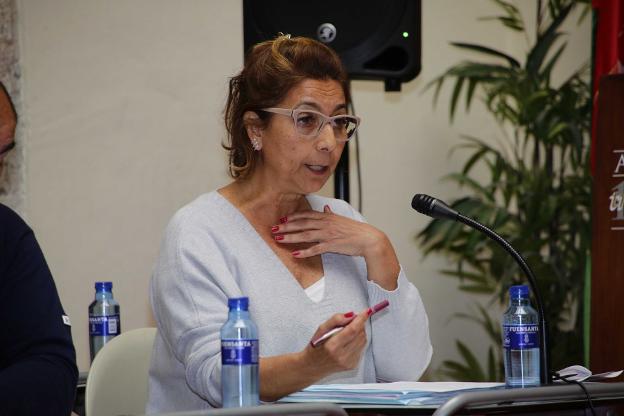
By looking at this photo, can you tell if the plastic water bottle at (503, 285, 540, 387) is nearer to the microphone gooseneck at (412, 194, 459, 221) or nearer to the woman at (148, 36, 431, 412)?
the microphone gooseneck at (412, 194, 459, 221)

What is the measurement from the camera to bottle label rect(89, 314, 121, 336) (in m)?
2.89

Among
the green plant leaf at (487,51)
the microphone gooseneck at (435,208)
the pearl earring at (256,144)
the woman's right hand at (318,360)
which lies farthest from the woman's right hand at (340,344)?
the green plant leaf at (487,51)

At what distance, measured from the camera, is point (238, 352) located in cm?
161

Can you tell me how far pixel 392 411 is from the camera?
1.62m

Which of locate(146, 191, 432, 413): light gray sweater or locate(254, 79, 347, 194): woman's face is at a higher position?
locate(254, 79, 347, 194): woman's face

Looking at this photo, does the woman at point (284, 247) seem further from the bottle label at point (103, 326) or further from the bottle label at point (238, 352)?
the bottle label at point (103, 326)

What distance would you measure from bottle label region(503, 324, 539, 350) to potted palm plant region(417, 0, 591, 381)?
223cm

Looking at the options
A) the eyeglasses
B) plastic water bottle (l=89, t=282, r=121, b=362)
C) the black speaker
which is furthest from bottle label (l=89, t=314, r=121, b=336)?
the eyeglasses

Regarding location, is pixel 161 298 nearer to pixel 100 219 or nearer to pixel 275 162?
A: pixel 275 162

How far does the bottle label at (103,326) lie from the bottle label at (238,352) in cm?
135

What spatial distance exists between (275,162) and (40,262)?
721mm

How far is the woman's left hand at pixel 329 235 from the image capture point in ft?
7.26

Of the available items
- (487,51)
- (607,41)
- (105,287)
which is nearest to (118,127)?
(105,287)

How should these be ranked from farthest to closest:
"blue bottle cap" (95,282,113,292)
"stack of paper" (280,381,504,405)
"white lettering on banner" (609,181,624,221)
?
"white lettering on banner" (609,181,624,221) → "blue bottle cap" (95,282,113,292) → "stack of paper" (280,381,504,405)
